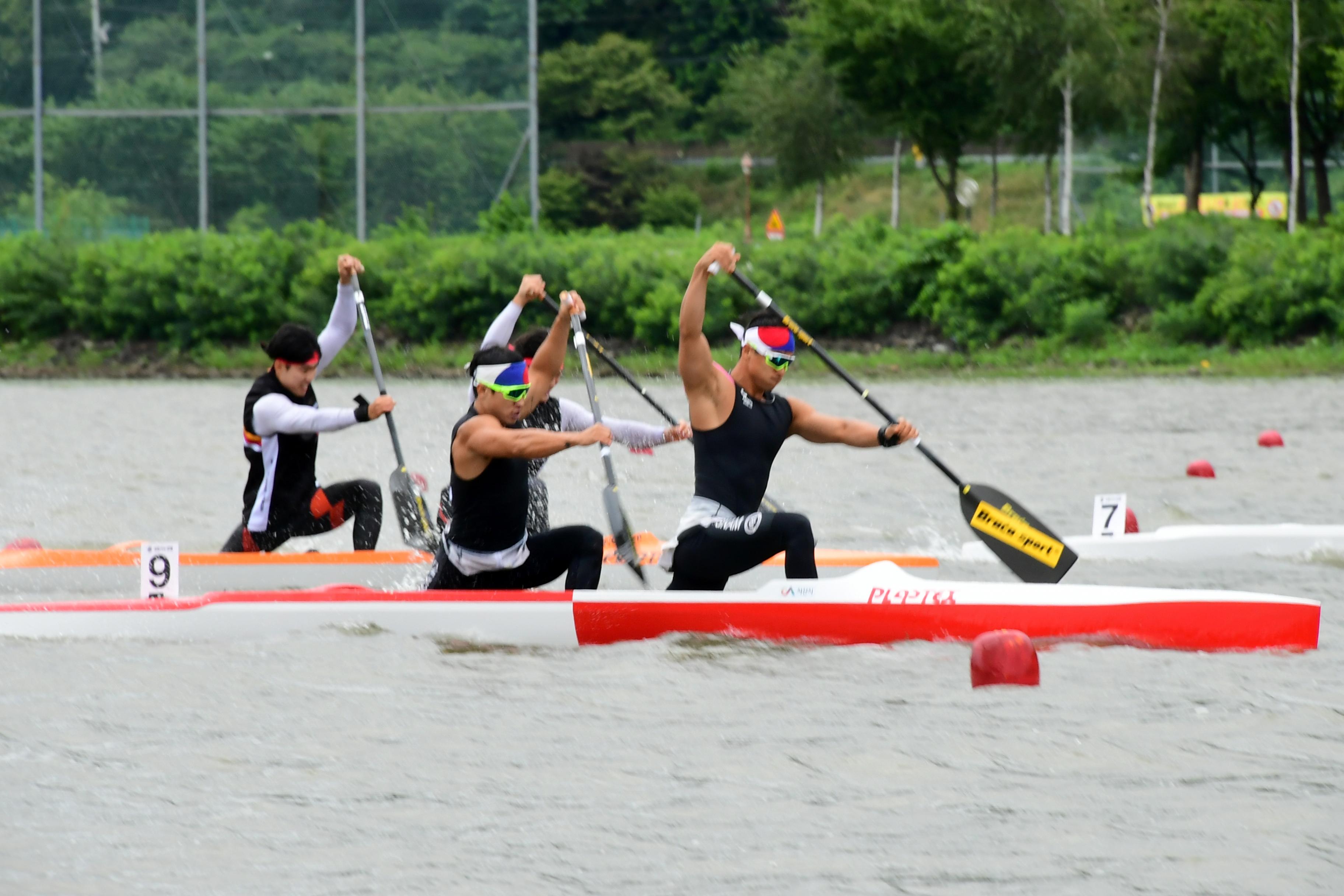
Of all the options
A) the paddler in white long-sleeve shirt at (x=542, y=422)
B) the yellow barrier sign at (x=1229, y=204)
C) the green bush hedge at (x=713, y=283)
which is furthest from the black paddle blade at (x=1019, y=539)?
the yellow barrier sign at (x=1229, y=204)

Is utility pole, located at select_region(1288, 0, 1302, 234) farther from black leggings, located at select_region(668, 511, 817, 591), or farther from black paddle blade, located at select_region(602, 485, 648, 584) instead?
black leggings, located at select_region(668, 511, 817, 591)

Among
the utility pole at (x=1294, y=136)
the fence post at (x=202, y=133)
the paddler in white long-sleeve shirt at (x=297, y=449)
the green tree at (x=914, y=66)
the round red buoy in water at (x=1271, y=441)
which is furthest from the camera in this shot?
the green tree at (x=914, y=66)

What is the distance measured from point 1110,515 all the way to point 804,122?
31.5 metres

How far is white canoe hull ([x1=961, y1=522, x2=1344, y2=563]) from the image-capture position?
912cm

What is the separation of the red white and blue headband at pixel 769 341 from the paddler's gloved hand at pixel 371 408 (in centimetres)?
182

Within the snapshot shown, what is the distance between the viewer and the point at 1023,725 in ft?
18.7

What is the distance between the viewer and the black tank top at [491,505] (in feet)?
22.4

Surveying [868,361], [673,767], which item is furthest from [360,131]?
[673,767]

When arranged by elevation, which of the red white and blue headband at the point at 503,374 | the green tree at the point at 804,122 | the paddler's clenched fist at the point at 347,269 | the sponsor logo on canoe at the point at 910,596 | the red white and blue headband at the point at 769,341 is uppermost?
the green tree at the point at 804,122

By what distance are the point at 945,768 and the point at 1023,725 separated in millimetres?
582

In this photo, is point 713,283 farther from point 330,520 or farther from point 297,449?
point 297,449

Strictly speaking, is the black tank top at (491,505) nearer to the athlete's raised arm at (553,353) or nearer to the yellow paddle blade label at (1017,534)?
the athlete's raised arm at (553,353)

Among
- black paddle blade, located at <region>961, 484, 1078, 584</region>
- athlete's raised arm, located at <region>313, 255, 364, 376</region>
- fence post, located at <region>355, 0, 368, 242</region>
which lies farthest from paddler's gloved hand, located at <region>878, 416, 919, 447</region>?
fence post, located at <region>355, 0, 368, 242</region>

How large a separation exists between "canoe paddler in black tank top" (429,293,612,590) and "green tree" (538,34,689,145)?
48.4m
